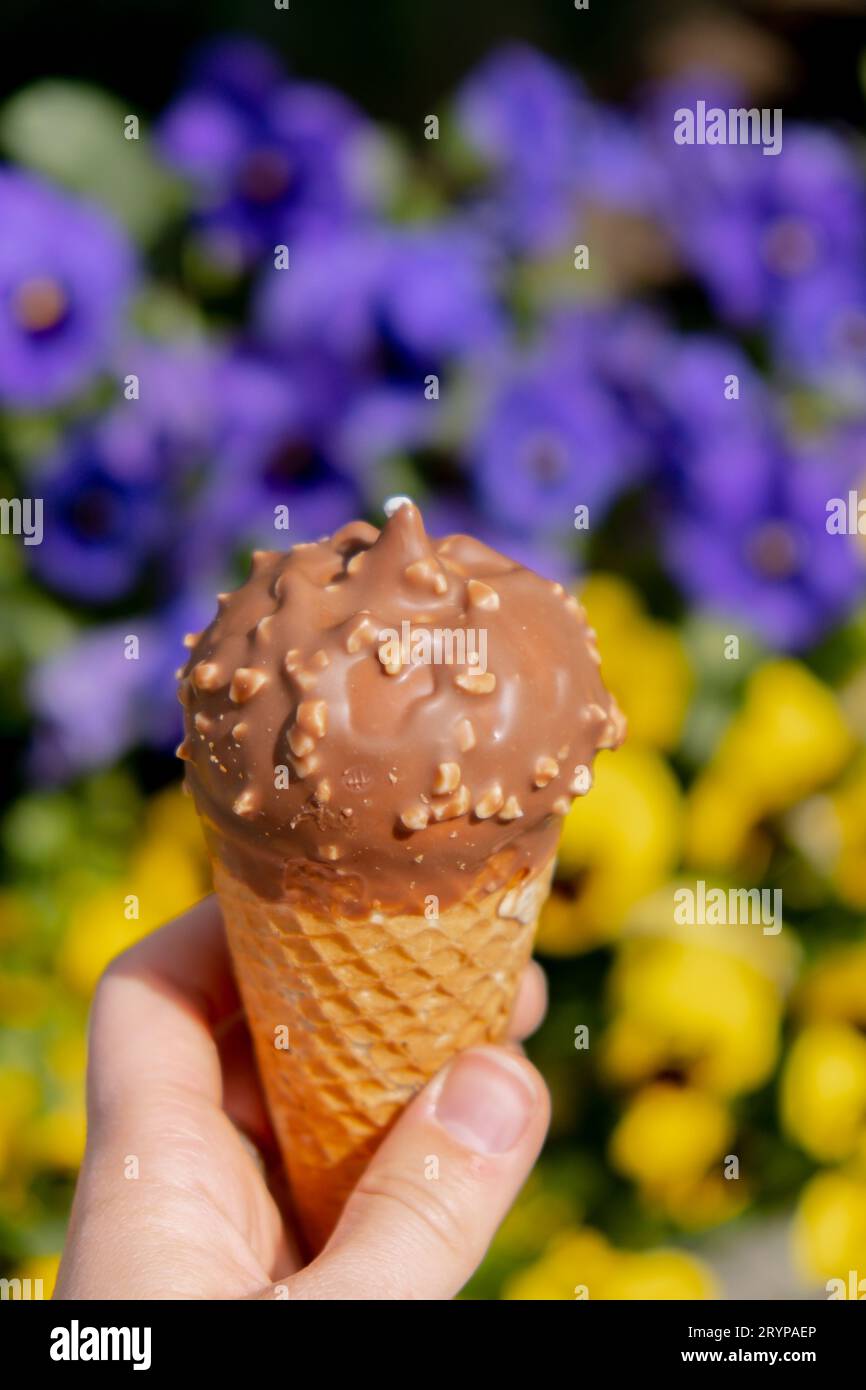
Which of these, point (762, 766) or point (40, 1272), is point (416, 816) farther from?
point (40, 1272)

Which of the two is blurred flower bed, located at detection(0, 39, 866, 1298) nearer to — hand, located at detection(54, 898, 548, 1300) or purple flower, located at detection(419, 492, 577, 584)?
purple flower, located at detection(419, 492, 577, 584)

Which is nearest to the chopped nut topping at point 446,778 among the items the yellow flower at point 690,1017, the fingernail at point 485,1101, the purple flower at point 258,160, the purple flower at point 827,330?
the fingernail at point 485,1101

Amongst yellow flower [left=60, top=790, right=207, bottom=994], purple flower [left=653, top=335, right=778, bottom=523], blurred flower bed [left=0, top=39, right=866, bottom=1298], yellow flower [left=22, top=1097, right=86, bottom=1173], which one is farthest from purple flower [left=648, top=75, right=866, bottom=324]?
yellow flower [left=22, top=1097, right=86, bottom=1173]

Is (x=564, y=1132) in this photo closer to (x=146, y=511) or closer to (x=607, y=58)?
(x=146, y=511)

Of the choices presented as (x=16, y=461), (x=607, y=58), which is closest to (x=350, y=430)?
(x=16, y=461)

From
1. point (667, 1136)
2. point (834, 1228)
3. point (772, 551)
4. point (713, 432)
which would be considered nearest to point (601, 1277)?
point (667, 1136)

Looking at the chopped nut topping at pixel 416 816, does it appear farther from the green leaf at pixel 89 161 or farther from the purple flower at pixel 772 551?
the green leaf at pixel 89 161
